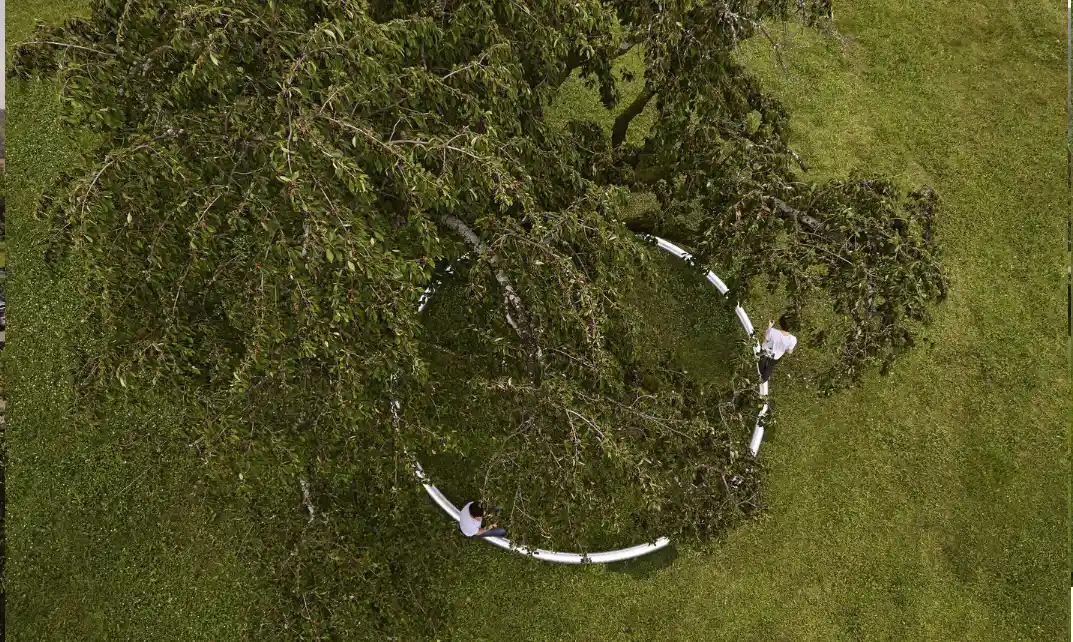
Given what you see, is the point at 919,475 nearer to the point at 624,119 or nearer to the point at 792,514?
the point at 792,514

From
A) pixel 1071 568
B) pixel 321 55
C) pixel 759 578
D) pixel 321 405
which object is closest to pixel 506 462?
pixel 321 405

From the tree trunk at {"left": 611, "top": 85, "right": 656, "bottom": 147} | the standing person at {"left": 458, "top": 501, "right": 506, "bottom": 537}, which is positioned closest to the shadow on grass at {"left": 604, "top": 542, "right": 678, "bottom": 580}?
the standing person at {"left": 458, "top": 501, "right": 506, "bottom": 537}

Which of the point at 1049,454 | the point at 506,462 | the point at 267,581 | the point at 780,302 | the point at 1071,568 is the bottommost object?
the point at 267,581

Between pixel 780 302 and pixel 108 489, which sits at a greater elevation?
pixel 780 302

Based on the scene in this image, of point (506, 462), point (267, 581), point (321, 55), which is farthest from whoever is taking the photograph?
point (267, 581)

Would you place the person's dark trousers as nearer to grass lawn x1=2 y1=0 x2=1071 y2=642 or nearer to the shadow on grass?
grass lawn x1=2 y1=0 x2=1071 y2=642

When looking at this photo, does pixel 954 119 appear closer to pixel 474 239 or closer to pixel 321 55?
pixel 474 239

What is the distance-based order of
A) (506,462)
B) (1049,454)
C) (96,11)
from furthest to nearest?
(1049,454)
(506,462)
(96,11)

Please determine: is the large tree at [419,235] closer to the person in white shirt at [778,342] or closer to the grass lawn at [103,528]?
the person in white shirt at [778,342]
